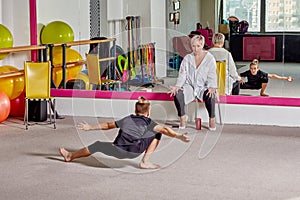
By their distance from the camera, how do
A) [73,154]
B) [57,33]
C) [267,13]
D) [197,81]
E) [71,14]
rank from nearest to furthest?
1. [73,154]
2. [197,81]
3. [267,13]
4. [57,33]
5. [71,14]

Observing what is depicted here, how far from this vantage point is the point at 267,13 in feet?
22.6

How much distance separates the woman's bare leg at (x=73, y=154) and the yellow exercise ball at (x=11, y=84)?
73.8 inches

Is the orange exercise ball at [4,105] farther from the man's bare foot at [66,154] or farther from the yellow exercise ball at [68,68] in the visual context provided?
the man's bare foot at [66,154]

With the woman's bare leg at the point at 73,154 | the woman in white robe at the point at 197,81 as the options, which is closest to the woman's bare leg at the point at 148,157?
the woman's bare leg at the point at 73,154

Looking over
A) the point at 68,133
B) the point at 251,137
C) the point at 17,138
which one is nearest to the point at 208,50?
the point at 251,137

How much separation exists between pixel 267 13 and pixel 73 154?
115 inches

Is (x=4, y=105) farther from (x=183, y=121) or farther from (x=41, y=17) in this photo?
(x=183, y=121)

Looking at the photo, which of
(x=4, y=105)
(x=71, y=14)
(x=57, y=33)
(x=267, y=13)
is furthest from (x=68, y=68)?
(x=267, y=13)

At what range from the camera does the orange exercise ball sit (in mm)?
6660

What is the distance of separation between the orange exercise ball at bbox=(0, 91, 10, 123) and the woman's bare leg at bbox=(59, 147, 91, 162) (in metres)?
1.55

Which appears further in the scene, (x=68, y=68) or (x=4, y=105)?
(x=68, y=68)

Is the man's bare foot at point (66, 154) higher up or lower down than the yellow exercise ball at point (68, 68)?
lower down

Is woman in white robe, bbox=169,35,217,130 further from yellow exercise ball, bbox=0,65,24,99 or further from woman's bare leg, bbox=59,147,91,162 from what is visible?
yellow exercise ball, bbox=0,65,24,99

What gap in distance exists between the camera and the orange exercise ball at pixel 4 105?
6.66 meters
